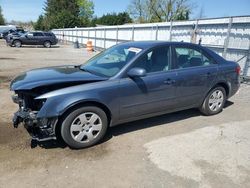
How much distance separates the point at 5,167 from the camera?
11.6ft

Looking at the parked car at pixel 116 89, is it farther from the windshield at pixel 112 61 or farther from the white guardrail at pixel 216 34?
the white guardrail at pixel 216 34

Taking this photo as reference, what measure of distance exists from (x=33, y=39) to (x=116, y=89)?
26565 millimetres

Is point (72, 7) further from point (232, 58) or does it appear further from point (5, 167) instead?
point (5, 167)

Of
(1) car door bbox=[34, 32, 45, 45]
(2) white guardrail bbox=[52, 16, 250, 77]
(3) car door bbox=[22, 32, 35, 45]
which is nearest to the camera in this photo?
(2) white guardrail bbox=[52, 16, 250, 77]

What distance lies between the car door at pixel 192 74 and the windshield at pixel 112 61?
89cm

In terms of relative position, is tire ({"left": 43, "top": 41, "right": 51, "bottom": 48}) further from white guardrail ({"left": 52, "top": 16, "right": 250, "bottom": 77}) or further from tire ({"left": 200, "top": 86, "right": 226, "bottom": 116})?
tire ({"left": 200, "top": 86, "right": 226, "bottom": 116})

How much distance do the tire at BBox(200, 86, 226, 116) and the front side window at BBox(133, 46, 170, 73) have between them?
55.2 inches

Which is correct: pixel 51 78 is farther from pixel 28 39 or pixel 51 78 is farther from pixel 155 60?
pixel 28 39

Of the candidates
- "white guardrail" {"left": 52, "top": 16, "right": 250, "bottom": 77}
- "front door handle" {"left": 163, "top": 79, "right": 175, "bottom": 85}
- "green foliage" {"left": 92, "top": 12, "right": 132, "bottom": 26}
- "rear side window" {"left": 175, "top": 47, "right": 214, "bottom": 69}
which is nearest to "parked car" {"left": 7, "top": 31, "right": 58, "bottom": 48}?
"white guardrail" {"left": 52, "top": 16, "right": 250, "bottom": 77}

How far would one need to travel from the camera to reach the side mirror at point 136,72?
13.8ft

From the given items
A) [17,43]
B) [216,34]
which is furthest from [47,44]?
[216,34]

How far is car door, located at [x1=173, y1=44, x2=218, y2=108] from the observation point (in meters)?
5.00

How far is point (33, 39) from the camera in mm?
28281

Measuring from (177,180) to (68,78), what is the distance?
2.19 meters
